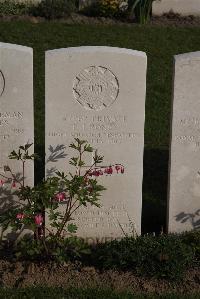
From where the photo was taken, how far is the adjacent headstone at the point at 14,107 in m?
5.86

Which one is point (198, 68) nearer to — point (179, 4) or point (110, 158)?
point (110, 158)

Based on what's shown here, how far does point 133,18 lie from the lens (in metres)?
14.2

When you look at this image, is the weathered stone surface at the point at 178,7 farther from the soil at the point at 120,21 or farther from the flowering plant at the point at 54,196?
the flowering plant at the point at 54,196

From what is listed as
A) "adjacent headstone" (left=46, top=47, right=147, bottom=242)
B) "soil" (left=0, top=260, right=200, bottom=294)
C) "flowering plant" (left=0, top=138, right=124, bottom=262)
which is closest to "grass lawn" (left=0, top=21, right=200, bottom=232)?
"adjacent headstone" (left=46, top=47, right=147, bottom=242)

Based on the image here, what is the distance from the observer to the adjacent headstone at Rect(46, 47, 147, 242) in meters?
5.91

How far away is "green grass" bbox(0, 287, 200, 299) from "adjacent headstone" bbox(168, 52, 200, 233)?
1080mm

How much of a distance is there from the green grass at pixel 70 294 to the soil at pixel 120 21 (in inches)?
356

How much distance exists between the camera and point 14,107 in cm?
599

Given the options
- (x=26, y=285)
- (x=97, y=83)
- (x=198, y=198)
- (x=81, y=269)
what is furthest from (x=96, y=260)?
(x=97, y=83)

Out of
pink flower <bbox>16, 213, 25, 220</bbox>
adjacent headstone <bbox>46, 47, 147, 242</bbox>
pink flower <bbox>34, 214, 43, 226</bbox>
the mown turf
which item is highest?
the mown turf

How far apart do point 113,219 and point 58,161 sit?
81 cm

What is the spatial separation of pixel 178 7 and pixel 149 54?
10.5ft

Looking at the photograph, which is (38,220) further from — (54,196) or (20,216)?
(54,196)

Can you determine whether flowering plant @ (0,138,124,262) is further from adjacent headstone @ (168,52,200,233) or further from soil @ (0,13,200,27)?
soil @ (0,13,200,27)
